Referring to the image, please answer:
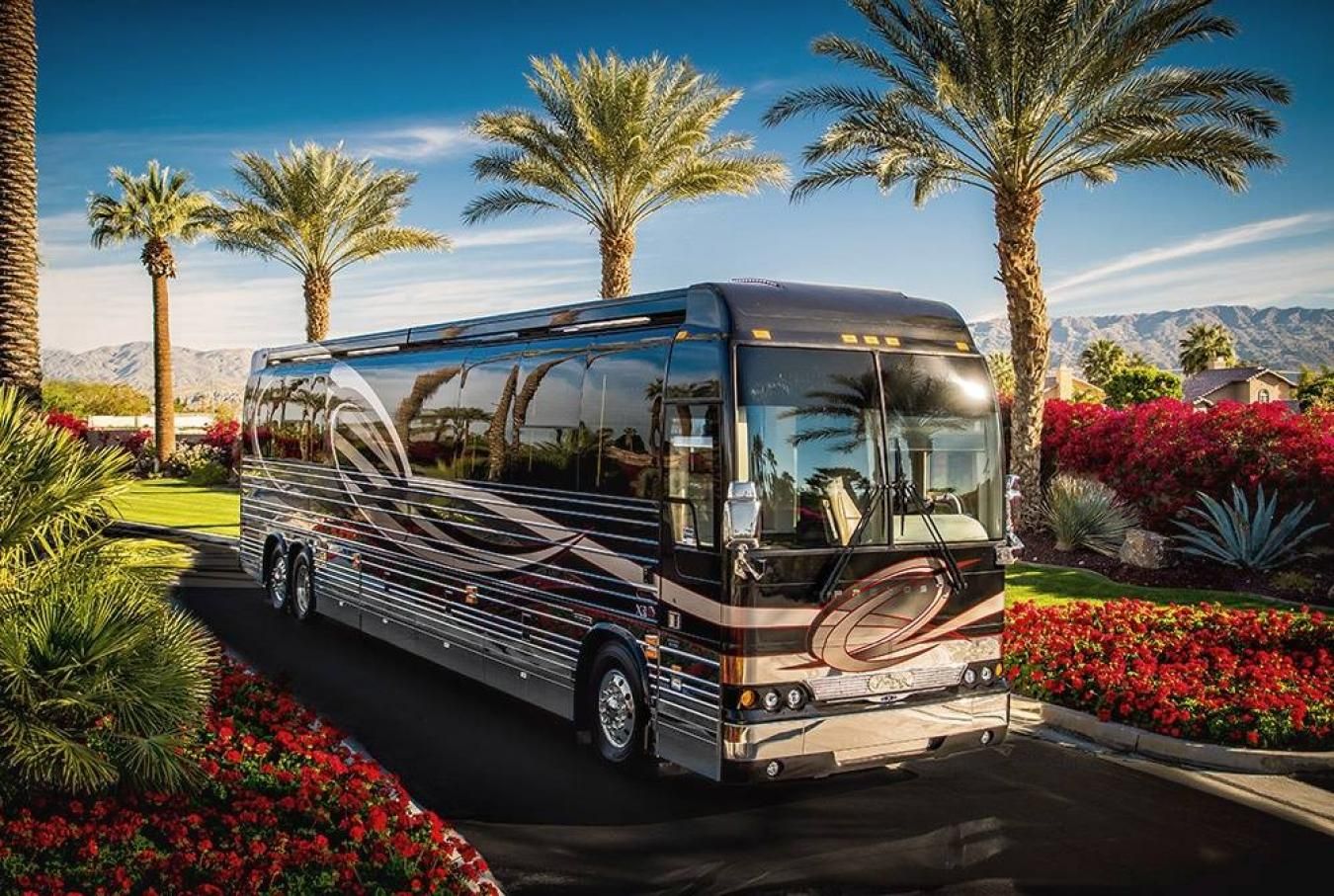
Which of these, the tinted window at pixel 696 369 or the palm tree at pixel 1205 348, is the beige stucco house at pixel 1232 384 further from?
the tinted window at pixel 696 369

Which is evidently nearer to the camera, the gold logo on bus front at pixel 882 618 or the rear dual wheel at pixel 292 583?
the gold logo on bus front at pixel 882 618

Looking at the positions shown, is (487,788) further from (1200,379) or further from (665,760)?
(1200,379)

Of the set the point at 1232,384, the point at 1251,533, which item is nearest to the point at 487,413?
the point at 1251,533

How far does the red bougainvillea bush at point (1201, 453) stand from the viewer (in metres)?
16.9

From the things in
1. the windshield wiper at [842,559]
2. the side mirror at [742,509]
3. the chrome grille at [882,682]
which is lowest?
the chrome grille at [882,682]

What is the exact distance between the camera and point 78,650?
6391mm

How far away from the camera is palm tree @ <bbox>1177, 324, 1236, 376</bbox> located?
321 feet

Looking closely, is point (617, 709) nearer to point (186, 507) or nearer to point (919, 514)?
point (919, 514)

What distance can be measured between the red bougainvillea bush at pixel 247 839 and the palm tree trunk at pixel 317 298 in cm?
3036

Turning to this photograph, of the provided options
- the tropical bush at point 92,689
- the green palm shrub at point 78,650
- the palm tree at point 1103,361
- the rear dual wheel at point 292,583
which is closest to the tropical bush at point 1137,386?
the palm tree at point 1103,361

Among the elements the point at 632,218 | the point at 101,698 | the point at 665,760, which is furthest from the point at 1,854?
the point at 632,218

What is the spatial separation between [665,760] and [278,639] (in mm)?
7407

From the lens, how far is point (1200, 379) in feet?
327

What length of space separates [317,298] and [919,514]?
105ft
